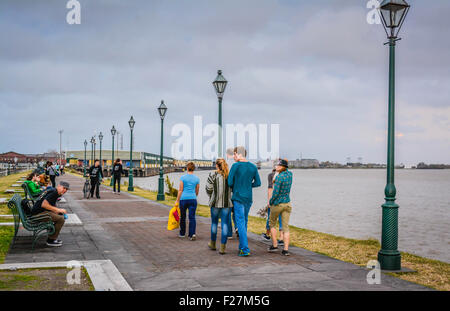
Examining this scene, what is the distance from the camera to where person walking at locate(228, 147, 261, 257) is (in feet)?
29.0

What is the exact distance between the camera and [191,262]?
8266mm

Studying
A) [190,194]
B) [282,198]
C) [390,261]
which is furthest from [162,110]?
[390,261]

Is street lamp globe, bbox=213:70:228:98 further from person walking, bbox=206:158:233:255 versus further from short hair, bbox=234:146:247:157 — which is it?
short hair, bbox=234:146:247:157

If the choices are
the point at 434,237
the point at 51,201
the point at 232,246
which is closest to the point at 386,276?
the point at 232,246

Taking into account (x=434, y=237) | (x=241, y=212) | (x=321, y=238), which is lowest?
(x=434, y=237)

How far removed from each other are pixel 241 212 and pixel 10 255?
4.30 m

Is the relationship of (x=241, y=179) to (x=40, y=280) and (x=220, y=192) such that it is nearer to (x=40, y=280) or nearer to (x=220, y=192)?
(x=220, y=192)

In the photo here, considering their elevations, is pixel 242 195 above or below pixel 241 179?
below

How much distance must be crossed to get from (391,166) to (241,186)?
2.72m

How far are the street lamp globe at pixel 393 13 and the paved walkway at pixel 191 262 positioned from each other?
4298 mm

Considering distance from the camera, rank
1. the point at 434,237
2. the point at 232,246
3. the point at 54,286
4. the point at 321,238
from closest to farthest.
A: the point at 54,286 < the point at 232,246 < the point at 321,238 < the point at 434,237

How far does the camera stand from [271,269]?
7703 millimetres

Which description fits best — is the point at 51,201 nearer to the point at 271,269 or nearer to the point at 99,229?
the point at 99,229

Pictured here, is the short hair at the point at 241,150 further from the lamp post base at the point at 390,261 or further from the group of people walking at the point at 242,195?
the lamp post base at the point at 390,261
